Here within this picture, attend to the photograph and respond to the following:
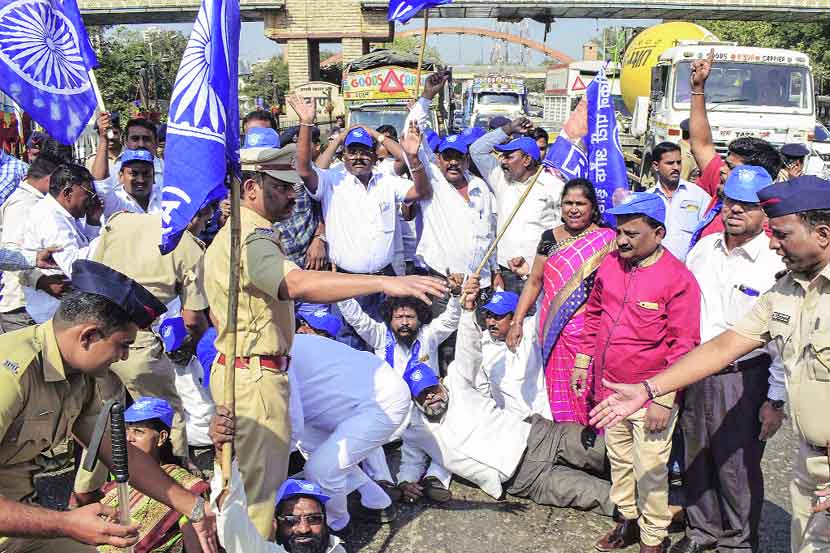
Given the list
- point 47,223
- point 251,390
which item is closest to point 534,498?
point 251,390

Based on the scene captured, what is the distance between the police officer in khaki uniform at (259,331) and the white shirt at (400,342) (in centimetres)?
158

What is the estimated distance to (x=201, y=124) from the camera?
282 cm

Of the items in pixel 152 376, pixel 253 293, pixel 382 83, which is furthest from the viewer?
pixel 382 83

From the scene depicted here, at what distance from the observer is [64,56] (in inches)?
188

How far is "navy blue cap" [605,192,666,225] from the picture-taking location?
3.68m

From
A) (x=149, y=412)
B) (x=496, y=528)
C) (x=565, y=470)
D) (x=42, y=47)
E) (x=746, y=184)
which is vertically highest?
(x=42, y=47)

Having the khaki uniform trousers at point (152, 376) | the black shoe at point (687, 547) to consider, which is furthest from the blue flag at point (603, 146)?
the khaki uniform trousers at point (152, 376)

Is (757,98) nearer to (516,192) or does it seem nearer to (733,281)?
(516,192)

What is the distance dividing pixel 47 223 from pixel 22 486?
229 centimetres

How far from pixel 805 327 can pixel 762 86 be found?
10.4m

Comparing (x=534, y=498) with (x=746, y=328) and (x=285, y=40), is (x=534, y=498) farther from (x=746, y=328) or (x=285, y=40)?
(x=285, y=40)

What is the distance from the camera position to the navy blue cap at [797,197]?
2.72 m

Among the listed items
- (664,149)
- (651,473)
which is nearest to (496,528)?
(651,473)

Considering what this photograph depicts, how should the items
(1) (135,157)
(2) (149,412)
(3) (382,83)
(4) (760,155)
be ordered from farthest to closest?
(3) (382,83) < (1) (135,157) < (4) (760,155) < (2) (149,412)
